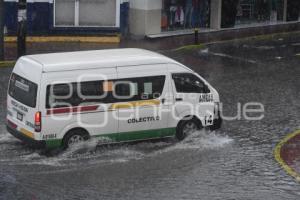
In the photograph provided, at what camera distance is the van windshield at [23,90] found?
1612 cm

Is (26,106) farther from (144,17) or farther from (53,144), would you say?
(144,17)

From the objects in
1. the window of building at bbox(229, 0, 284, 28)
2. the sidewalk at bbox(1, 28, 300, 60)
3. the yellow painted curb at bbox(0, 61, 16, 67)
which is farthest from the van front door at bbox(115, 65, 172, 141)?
the window of building at bbox(229, 0, 284, 28)

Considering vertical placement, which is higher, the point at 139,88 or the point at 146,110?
the point at 139,88

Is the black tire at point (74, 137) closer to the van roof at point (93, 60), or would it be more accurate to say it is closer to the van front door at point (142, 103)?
the van front door at point (142, 103)

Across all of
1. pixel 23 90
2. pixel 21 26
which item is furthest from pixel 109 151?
pixel 21 26

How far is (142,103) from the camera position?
1719cm

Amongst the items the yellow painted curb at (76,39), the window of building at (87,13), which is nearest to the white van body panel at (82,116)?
the yellow painted curb at (76,39)

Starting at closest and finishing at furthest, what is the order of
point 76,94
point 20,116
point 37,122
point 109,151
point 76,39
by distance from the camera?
1. point 37,122
2. point 76,94
3. point 20,116
4. point 109,151
5. point 76,39

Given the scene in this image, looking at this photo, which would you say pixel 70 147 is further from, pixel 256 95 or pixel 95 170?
pixel 256 95

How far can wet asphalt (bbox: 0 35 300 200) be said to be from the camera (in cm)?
1409

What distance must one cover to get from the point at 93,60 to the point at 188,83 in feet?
8.49

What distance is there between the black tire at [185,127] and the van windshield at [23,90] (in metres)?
3.76

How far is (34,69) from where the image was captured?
53.3 ft

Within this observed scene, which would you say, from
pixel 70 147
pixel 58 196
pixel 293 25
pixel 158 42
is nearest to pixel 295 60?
pixel 158 42
